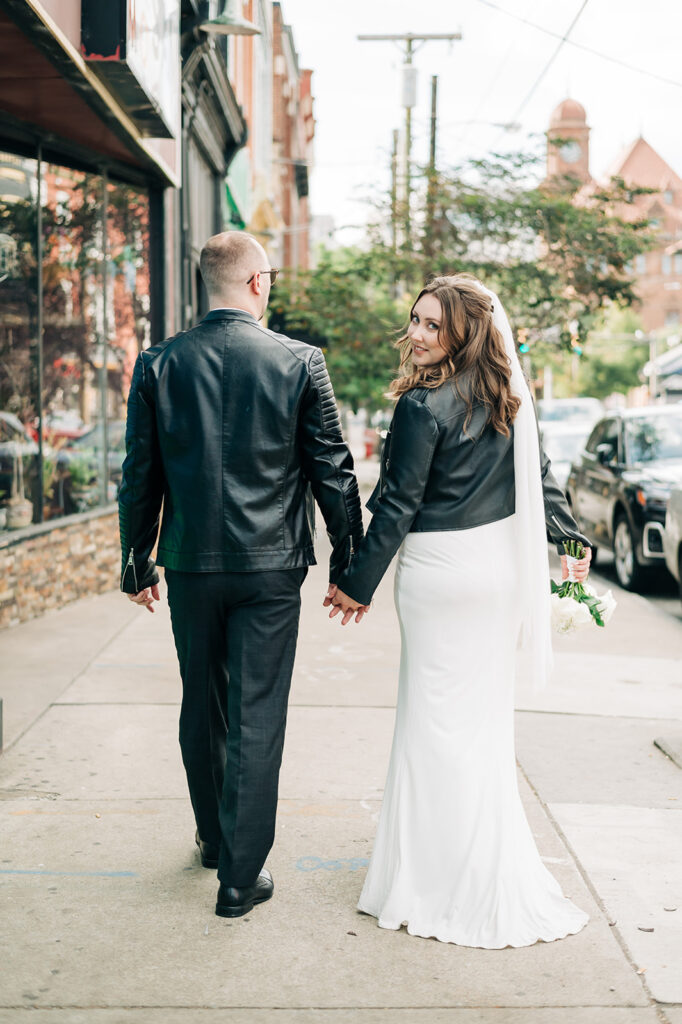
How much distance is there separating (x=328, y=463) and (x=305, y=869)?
1444mm

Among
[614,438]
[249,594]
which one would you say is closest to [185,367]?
[249,594]

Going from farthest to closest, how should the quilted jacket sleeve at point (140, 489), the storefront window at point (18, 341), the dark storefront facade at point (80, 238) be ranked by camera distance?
the storefront window at point (18, 341), the dark storefront facade at point (80, 238), the quilted jacket sleeve at point (140, 489)

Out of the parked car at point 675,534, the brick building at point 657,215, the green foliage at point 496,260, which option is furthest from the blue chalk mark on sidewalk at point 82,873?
the brick building at point 657,215

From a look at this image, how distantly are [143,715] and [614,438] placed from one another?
784cm

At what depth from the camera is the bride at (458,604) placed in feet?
11.4

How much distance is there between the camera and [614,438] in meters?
12.5

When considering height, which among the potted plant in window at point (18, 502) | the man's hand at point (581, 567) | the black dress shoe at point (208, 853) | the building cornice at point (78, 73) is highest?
the building cornice at point (78, 73)

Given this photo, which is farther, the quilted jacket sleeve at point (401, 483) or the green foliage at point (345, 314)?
the green foliage at point (345, 314)

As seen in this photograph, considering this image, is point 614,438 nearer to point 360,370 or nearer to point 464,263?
point 464,263

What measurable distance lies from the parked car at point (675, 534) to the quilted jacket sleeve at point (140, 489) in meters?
6.46

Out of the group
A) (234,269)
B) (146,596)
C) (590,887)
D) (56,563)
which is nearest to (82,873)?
(146,596)

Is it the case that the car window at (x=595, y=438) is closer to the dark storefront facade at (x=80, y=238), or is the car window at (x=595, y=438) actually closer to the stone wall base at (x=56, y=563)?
the dark storefront facade at (x=80, y=238)

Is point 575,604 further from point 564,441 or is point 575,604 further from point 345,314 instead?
point 564,441

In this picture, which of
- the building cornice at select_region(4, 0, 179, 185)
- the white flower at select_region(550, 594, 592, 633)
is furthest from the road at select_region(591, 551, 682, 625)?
the white flower at select_region(550, 594, 592, 633)
